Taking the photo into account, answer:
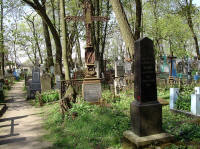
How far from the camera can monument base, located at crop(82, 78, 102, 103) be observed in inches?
346

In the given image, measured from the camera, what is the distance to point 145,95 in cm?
403

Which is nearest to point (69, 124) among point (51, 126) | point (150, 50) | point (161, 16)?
point (51, 126)

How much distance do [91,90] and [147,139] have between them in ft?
17.4

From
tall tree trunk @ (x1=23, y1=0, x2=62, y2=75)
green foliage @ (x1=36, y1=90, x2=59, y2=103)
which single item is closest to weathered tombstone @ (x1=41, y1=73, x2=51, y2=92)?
tall tree trunk @ (x1=23, y1=0, x2=62, y2=75)

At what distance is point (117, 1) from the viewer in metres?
7.79

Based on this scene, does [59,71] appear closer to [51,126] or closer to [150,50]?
[51,126]

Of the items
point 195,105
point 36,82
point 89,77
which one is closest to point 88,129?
point 195,105

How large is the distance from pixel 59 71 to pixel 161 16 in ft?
75.5

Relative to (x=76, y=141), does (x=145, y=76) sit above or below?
above

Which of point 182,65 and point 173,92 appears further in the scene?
point 182,65

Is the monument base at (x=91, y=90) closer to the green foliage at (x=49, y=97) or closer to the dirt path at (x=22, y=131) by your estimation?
the dirt path at (x=22, y=131)

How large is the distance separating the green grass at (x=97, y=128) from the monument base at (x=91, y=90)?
1748mm

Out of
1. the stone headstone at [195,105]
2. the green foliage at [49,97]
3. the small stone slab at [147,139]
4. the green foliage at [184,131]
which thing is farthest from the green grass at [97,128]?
the green foliage at [49,97]

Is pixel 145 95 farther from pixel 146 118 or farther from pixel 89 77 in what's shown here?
pixel 89 77
